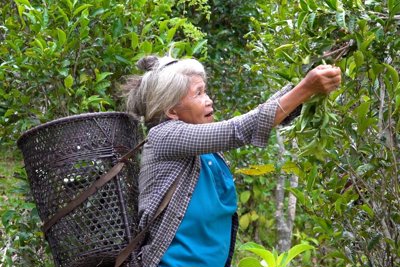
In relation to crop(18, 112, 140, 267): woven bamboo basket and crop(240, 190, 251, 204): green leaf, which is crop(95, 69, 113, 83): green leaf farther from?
crop(240, 190, 251, 204): green leaf

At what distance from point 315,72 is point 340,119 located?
1.40ft

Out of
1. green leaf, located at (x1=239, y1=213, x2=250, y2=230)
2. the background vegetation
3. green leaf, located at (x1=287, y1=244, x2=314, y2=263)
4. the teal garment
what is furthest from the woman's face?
green leaf, located at (x1=239, y1=213, x2=250, y2=230)

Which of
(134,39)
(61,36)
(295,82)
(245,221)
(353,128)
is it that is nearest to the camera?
(295,82)

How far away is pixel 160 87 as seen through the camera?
2895 mm

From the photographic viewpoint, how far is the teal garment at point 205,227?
275 cm

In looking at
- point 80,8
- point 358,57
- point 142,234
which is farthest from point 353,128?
point 80,8

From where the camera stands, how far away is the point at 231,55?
596 centimetres

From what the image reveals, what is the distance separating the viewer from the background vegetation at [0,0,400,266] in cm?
238

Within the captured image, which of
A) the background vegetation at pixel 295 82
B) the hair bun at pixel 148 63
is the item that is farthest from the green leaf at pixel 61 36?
the hair bun at pixel 148 63

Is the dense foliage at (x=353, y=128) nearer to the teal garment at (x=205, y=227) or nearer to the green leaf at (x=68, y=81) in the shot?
the teal garment at (x=205, y=227)

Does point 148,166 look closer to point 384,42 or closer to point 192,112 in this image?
point 192,112

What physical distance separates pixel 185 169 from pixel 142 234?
0.28 meters

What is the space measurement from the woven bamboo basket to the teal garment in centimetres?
24

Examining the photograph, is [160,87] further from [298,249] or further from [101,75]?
[298,249]
